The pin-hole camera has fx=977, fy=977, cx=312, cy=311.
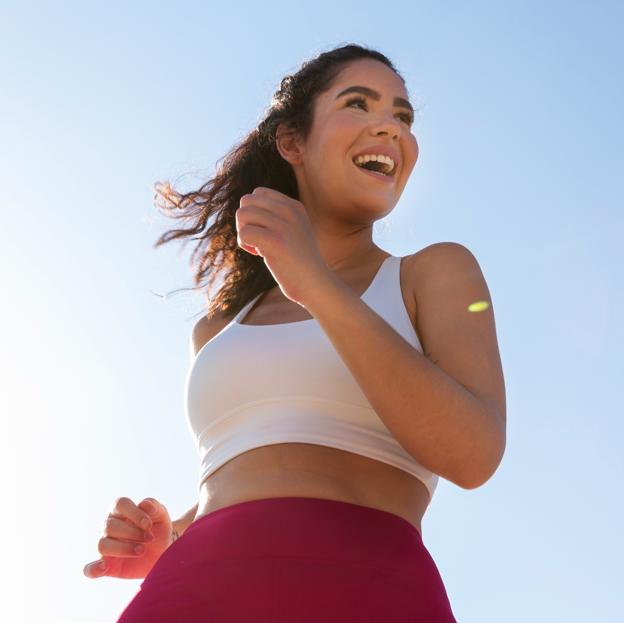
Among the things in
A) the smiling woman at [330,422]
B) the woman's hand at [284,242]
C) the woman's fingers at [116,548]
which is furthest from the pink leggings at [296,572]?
the woman's hand at [284,242]

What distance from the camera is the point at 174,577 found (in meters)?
2.55

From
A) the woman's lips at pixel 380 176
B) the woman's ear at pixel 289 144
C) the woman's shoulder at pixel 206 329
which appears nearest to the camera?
the woman's lips at pixel 380 176

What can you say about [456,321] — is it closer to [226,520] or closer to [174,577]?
[226,520]

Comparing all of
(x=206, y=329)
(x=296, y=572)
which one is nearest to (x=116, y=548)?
(x=296, y=572)

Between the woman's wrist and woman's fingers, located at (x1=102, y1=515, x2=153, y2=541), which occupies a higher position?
the woman's wrist

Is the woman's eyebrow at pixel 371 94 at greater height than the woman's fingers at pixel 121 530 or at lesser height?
greater

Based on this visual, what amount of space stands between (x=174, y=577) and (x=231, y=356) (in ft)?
2.65

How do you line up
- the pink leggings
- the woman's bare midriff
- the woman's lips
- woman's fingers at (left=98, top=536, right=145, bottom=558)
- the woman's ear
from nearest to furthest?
the pink leggings, the woman's bare midriff, woman's fingers at (left=98, top=536, right=145, bottom=558), the woman's lips, the woman's ear

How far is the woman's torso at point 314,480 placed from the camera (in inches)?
106

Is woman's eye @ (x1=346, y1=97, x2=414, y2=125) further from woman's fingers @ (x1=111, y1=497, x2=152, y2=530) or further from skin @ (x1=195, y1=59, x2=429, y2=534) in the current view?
woman's fingers @ (x1=111, y1=497, x2=152, y2=530)

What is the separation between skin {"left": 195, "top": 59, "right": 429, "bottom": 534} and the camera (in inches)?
109

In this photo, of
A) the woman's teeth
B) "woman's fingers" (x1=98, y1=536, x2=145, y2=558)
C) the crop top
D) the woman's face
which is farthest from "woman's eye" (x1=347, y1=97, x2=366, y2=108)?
"woman's fingers" (x1=98, y1=536, x2=145, y2=558)

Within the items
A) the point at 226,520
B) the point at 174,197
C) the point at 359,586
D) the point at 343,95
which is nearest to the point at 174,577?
the point at 226,520

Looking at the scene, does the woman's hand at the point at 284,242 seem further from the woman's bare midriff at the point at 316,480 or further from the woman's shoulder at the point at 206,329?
the woman's shoulder at the point at 206,329
